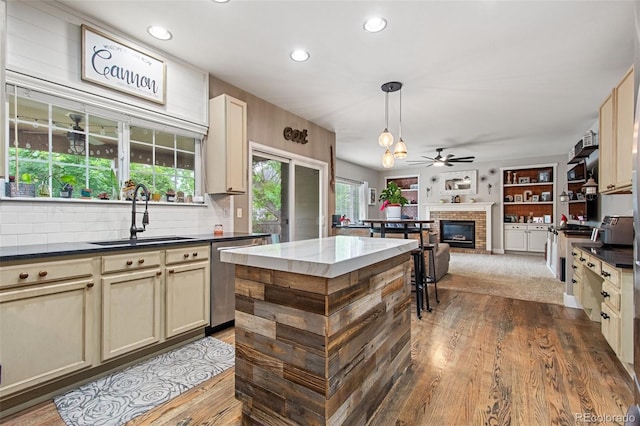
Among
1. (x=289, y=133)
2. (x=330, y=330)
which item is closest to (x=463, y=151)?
(x=289, y=133)

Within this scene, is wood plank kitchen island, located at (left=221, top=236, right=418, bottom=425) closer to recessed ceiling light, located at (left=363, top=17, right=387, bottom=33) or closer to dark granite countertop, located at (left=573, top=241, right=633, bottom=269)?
dark granite countertop, located at (left=573, top=241, right=633, bottom=269)

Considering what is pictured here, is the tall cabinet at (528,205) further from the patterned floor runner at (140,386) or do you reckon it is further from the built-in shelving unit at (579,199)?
the patterned floor runner at (140,386)

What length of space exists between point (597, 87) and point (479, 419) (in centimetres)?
420

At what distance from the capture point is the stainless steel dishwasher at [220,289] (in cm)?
280

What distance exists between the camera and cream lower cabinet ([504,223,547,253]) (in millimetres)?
8039

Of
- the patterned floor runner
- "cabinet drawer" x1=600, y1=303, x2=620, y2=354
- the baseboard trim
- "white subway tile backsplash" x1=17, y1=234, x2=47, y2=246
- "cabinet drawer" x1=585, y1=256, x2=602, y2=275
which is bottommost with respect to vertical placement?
the patterned floor runner

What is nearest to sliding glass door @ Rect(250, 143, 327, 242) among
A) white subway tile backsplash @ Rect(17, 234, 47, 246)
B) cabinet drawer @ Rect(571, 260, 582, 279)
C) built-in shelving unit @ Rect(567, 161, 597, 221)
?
white subway tile backsplash @ Rect(17, 234, 47, 246)

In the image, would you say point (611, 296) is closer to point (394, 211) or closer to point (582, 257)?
point (582, 257)

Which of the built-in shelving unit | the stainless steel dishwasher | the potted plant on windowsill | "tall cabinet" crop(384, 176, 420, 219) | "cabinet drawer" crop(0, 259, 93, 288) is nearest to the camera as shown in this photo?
"cabinet drawer" crop(0, 259, 93, 288)

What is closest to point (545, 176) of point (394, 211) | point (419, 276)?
point (394, 211)

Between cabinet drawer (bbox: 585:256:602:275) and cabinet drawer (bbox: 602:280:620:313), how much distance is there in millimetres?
194

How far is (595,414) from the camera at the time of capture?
173 centimetres

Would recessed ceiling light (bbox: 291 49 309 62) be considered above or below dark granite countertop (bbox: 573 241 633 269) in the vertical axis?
above

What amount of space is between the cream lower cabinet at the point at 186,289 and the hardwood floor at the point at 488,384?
1.20 ft
